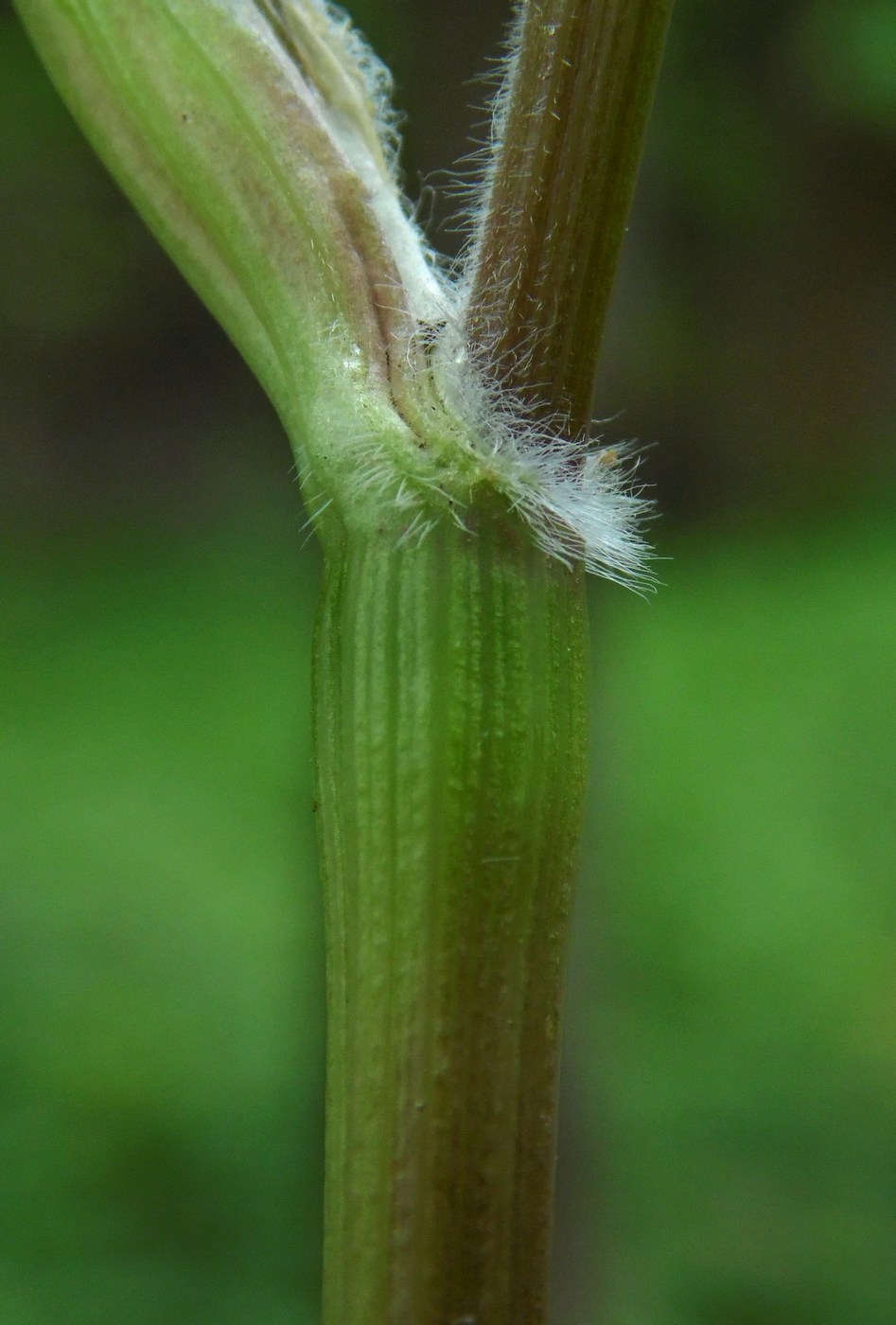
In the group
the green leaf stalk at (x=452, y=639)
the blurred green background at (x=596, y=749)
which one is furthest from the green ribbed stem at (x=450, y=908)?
the blurred green background at (x=596, y=749)

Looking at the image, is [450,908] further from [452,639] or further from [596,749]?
[596,749]

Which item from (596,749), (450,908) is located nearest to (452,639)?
(450,908)

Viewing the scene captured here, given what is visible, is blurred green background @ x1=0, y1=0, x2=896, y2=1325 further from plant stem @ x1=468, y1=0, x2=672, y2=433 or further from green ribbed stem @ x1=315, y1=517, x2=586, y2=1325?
green ribbed stem @ x1=315, y1=517, x2=586, y2=1325

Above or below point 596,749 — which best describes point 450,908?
above

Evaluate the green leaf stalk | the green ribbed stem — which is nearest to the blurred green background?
the green leaf stalk

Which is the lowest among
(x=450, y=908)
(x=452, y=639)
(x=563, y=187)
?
(x=450, y=908)

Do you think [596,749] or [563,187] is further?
[596,749]
